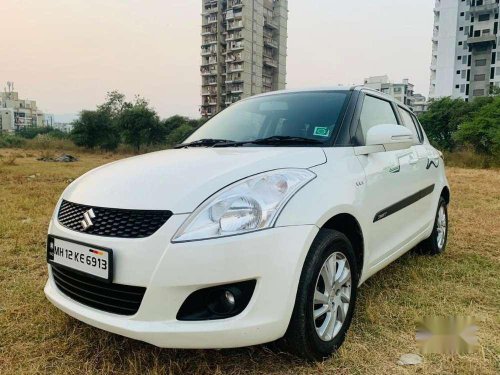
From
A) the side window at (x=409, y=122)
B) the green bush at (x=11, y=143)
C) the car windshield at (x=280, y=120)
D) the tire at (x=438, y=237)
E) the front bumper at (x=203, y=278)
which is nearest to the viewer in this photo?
the front bumper at (x=203, y=278)

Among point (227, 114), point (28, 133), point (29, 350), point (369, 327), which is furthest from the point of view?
point (28, 133)

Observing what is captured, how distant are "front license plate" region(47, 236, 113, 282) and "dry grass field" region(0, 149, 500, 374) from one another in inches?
19.6

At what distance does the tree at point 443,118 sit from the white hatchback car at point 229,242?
34860 millimetres

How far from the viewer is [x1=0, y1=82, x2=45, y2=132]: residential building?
331ft

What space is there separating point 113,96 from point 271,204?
54225mm

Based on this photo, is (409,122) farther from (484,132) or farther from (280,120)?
(484,132)

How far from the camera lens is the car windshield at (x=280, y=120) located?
2562 mm

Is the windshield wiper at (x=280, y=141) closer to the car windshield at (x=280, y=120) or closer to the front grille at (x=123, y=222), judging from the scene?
the car windshield at (x=280, y=120)

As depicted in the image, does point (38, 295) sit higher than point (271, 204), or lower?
lower

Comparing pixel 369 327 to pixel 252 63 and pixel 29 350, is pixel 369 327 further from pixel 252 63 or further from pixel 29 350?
pixel 252 63

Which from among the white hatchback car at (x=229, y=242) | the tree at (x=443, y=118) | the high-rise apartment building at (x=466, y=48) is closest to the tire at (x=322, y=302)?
the white hatchback car at (x=229, y=242)

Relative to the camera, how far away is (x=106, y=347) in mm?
2158

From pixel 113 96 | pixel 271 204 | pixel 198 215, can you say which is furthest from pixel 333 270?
pixel 113 96

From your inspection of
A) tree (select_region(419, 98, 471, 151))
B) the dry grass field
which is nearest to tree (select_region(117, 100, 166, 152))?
tree (select_region(419, 98, 471, 151))
